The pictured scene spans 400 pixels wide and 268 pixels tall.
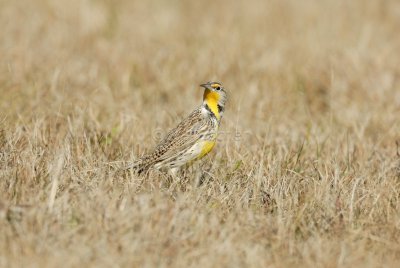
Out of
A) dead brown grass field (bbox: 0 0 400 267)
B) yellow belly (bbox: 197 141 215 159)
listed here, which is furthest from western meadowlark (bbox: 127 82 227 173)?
dead brown grass field (bbox: 0 0 400 267)

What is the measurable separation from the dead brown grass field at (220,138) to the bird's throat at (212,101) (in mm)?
336

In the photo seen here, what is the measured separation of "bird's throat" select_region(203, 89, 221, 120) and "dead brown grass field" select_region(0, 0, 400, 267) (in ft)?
1.10

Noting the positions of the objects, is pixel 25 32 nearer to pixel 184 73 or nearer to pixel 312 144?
pixel 184 73

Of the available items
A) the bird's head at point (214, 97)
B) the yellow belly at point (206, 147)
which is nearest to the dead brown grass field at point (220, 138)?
the yellow belly at point (206, 147)

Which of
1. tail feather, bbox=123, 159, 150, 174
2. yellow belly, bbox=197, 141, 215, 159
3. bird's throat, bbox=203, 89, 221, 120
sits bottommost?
tail feather, bbox=123, 159, 150, 174

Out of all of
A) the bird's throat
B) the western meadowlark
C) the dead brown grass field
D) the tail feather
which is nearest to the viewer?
the dead brown grass field

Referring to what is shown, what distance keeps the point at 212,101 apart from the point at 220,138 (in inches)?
23.2

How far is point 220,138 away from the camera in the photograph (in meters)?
6.25

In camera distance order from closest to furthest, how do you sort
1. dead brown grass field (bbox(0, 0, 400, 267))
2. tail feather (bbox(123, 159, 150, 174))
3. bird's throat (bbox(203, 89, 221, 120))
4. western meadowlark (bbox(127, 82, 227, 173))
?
dead brown grass field (bbox(0, 0, 400, 267)) < tail feather (bbox(123, 159, 150, 174)) < western meadowlark (bbox(127, 82, 227, 173)) < bird's throat (bbox(203, 89, 221, 120))

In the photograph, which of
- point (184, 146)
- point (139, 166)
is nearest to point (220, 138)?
point (184, 146)

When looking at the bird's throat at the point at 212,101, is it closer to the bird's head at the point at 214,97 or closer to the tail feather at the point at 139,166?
the bird's head at the point at 214,97

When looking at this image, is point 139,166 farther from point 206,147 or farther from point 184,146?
point 206,147

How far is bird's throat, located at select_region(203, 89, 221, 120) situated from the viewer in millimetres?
5719

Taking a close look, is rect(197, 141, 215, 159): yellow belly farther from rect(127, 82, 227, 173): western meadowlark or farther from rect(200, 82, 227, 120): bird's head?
rect(200, 82, 227, 120): bird's head
